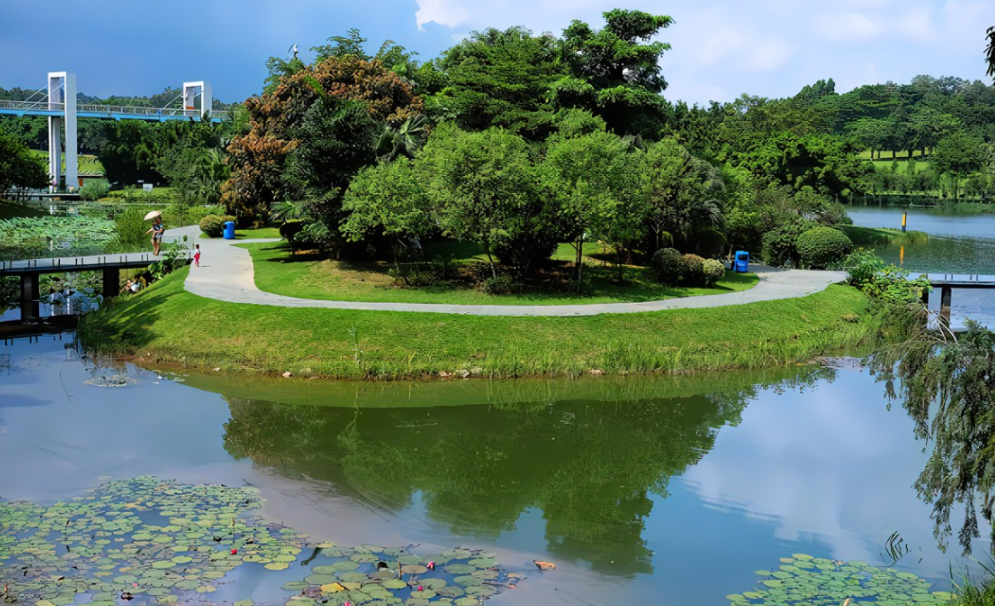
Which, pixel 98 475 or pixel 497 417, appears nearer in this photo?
pixel 98 475

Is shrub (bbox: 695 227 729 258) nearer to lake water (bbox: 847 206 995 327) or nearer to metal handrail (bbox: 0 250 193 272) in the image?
lake water (bbox: 847 206 995 327)

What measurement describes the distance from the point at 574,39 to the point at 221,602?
37969 mm

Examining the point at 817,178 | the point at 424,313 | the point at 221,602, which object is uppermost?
the point at 817,178

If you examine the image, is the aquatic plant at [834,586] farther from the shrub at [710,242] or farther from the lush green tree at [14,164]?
the lush green tree at [14,164]

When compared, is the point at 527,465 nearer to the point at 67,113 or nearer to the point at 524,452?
the point at 524,452

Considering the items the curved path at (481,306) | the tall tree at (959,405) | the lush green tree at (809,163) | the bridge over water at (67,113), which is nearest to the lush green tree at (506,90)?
the curved path at (481,306)

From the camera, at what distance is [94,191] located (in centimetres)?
9375

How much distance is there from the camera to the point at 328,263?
1558 inches

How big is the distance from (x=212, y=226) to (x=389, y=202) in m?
20.7

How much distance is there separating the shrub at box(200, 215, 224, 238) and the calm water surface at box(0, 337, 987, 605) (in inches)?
918

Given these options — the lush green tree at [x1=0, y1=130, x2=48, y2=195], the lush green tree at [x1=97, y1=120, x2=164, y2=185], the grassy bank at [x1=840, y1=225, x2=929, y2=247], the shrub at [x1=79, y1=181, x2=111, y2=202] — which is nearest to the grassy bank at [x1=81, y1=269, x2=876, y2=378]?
the grassy bank at [x1=840, y1=225, x2=929, y2=247]

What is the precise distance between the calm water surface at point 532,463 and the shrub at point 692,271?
10062 millimetres

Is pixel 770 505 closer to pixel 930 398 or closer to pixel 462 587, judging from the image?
pixel 930 398

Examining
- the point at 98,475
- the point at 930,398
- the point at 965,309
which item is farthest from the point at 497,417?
the point at 965,309
